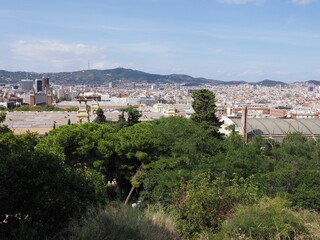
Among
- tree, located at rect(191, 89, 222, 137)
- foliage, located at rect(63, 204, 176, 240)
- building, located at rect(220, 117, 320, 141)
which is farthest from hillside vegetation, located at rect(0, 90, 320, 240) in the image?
building, located at rect(220, 117, 320, 141)

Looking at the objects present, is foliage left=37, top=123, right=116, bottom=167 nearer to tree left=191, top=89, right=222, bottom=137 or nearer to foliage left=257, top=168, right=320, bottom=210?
foliage left=257, top=168, right=320, bottom=210

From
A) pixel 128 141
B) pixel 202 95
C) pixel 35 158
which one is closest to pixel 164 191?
pixel 128 141

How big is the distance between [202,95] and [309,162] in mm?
7183

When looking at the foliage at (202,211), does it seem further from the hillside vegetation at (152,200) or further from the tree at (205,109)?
the tree at (205,109)

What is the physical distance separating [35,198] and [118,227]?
1.62 m

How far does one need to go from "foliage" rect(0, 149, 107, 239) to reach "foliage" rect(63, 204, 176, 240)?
426mm

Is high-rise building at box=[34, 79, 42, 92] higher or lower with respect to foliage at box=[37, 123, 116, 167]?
higher

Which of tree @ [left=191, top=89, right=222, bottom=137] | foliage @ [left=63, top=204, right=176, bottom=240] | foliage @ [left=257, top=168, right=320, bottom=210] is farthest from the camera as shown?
tree @ [left=191, top=89, right=222, bottom=137]

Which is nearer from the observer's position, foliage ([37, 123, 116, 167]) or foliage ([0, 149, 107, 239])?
foliage ([0, 149, 107, 239])

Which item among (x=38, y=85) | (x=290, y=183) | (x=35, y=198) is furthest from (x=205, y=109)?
(x=38, y=85)

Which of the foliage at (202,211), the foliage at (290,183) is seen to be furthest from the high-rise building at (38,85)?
the foliage at (202,211)

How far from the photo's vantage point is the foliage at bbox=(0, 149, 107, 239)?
618 cm

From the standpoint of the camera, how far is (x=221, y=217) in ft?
23.0

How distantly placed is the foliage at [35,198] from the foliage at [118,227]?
0.43m
